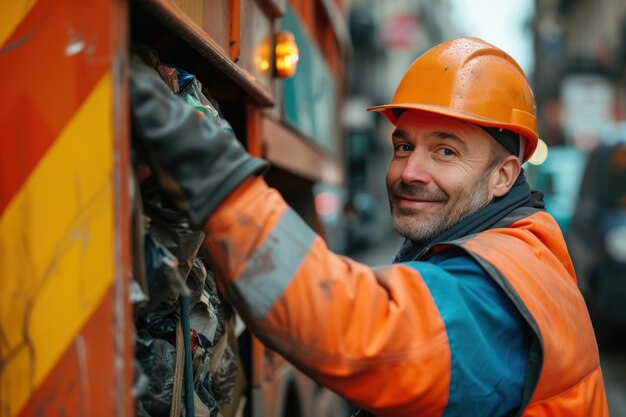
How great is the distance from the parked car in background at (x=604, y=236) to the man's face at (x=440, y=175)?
570cm

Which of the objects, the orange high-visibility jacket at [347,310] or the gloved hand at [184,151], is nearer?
the gloved hand at [184,151]

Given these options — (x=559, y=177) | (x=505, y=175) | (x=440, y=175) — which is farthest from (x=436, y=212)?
(x=559, y=177)

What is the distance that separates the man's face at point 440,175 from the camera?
7.42 ft

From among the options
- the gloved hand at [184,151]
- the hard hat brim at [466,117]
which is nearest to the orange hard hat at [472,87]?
the hard hat brim at [466,117]

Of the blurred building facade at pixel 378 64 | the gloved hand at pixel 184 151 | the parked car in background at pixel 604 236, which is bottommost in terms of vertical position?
the blurred building facade at pixel 378 64

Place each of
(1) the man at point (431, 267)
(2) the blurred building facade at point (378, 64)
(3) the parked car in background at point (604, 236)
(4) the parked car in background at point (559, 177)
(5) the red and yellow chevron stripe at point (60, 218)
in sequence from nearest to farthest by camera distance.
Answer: (5) the red and yellow chevron stripe at point (60, 218) → (1) the man at point (431, 267) → (3) the parked car in background at point (604, 236) → (4) the parked car in background at point (559, 177) → (2) the blurred building facade at point (378, 64)

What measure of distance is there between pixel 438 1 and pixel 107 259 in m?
68.6

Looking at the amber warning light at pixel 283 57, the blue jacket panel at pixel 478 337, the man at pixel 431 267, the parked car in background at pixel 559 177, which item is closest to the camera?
the man at pixel 431 267

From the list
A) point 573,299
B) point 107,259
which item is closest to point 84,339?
point 107,259

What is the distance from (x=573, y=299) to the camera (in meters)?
1.98

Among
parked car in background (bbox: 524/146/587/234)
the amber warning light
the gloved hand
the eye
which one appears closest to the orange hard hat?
the eye

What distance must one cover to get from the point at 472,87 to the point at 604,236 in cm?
599

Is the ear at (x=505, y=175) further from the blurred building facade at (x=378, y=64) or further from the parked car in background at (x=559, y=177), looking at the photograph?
the blurred building facade at (x=378, y=64)

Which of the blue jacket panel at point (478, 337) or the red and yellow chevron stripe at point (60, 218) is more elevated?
the red and yellow chevron stripe at point (60, 218)
